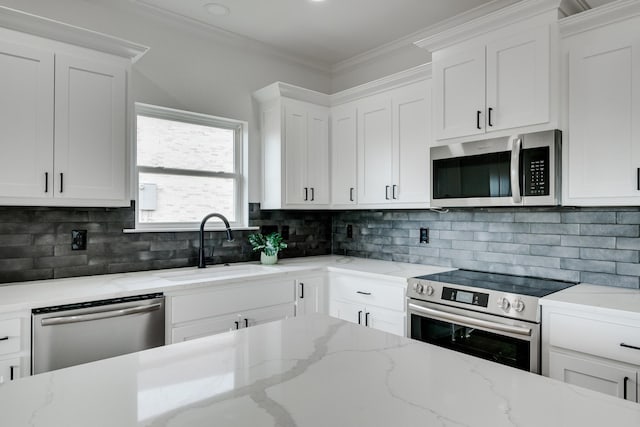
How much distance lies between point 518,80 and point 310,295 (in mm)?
1974

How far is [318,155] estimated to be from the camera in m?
3.57

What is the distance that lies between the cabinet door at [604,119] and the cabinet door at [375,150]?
4.15 ft

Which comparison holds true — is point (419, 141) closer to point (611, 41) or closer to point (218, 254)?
point (611, 41)

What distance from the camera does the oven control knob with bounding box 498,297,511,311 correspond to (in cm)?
216

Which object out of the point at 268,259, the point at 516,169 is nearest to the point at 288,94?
the point at 268,259

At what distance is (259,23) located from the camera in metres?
3.16

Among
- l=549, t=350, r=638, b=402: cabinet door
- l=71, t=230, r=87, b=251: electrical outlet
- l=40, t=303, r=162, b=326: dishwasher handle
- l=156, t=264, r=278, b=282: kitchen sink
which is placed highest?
l=71, t=230, r=87, b=251: electrical outlet

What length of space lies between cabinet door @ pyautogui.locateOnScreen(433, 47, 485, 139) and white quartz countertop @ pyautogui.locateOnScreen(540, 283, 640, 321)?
3.43 feet

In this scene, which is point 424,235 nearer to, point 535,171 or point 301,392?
point 535,171

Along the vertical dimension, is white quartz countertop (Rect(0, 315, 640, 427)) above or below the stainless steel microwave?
below

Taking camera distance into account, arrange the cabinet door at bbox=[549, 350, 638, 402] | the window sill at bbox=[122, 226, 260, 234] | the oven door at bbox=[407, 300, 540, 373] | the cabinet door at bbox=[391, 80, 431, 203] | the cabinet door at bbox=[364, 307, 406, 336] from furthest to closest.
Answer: the cabinet door at bbox=[391, 80, 431, 203] < the window sill at bbox=[122, 226, 260, 234] < the cabinet door at bbox=[364, 307, 406, 336] < the oven door at bbox=[407, 300, 540, 373] < the cabinet door at bbox=[549, 350, 638, 402]

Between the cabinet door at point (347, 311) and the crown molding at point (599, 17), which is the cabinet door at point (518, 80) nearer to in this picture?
the crown molding at point (599, 17)

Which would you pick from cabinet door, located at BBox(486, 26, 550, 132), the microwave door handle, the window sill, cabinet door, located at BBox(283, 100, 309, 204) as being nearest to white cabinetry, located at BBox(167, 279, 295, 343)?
the window sill

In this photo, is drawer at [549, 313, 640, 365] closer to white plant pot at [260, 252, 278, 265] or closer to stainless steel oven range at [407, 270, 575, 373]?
stainless steel oven range at [407, 270, 575, 373]
